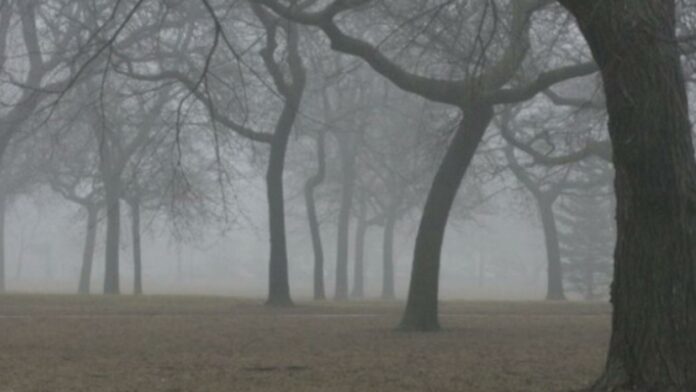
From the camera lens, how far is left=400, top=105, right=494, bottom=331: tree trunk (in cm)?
1524

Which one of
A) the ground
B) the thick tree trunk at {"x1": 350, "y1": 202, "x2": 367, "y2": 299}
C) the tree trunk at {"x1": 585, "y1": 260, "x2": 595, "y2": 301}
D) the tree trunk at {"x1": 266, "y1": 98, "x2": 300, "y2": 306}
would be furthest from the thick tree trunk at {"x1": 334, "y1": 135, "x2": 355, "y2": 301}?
the tree trunk at {"x1": 585, "y1": 260, "x2": 595, "y2": 301}

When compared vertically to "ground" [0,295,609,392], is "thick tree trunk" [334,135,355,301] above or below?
above

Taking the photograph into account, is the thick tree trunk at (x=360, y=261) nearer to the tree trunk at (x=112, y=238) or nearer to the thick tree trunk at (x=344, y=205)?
the thick tree trunk at (x=344, y=205)

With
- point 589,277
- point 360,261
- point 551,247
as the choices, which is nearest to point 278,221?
point 551,247

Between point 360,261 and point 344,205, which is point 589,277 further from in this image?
point 344,205

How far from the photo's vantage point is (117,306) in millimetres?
20844

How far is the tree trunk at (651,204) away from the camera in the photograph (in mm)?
7160

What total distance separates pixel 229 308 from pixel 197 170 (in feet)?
50.1

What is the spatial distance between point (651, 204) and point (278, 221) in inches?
606

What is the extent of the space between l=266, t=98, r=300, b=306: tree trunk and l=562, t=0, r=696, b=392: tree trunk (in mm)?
14798

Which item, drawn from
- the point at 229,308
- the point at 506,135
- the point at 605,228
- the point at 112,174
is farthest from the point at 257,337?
the point at 605,228

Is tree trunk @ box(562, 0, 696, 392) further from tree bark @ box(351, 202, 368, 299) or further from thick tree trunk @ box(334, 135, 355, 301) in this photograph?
tree bark @ box(351, 202, 368, 299)

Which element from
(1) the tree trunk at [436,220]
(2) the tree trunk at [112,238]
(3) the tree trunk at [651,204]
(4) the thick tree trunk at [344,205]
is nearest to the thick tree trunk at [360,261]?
(4) the thick tree trunk at [344,205]

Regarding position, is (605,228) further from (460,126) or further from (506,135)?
(460,126)
